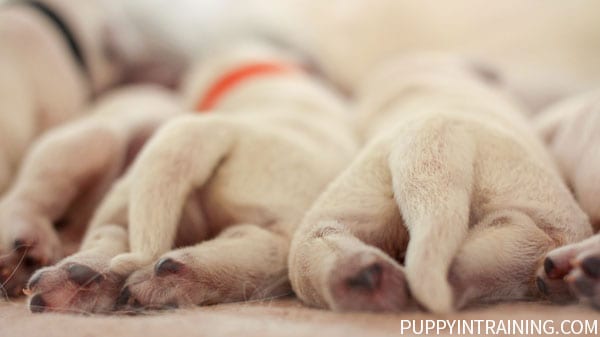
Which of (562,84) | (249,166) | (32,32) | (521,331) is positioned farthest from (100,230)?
(562,84)

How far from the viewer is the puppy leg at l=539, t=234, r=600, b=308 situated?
3.71 feet

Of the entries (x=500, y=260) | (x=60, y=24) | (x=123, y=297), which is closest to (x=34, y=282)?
(x=123, y=297)

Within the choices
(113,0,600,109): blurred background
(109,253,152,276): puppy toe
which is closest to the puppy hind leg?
(109,253,152,276): puppy toe

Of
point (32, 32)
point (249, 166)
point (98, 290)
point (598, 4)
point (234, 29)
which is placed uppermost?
point (598, 4)

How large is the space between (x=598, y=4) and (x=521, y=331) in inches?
111

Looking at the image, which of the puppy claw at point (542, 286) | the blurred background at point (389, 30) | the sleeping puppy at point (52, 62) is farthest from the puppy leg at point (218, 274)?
the blurred background at point (389, 30)

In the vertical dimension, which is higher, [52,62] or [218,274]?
[52,62]

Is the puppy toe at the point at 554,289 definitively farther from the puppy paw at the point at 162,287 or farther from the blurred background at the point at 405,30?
the blurred background at the point at 405,30

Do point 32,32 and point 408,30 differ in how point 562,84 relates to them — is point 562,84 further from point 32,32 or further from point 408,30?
point 32,32

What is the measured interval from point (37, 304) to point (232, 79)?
164cm

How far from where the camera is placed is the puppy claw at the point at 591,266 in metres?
1.12

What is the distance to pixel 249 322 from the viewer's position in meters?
1.15

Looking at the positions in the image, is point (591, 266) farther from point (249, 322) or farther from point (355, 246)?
point (249, 322)

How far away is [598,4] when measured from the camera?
11.2 ft
